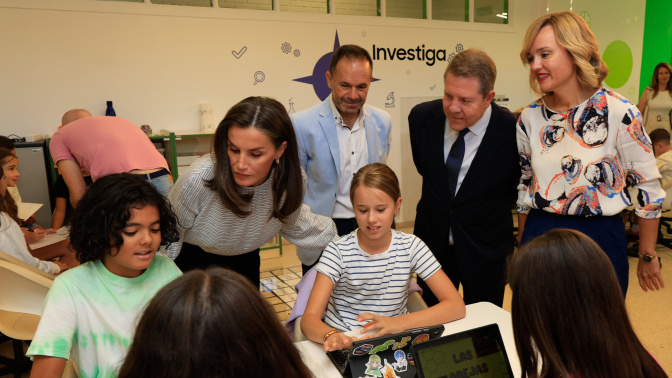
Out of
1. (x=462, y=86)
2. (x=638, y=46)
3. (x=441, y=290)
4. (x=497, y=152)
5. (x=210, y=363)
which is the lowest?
(x=441, y=290)

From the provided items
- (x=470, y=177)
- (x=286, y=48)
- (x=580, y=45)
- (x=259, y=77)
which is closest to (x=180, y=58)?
(x=259, y=77)

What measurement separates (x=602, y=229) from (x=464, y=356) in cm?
85

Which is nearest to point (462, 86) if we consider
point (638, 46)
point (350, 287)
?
point (350, 287)

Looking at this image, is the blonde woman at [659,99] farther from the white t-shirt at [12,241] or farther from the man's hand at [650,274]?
the white t-shirt at [12,241]

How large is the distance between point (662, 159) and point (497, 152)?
3.16 m

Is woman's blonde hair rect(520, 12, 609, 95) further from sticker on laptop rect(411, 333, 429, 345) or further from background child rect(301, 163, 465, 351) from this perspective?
sticker on laptop rect(411, 333, 429, 345)

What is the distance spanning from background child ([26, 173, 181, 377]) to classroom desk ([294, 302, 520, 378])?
1.60 feet

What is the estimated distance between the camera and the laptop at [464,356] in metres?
1.16

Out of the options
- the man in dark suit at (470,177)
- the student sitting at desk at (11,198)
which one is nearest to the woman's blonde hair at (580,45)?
the man in dark suit at (470,177)

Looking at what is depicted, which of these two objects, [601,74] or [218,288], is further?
[601,74]

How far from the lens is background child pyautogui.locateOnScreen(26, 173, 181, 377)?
1.37 m

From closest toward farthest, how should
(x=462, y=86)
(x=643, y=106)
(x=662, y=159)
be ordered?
1. (x=462, y=86)
2. (x=662, y=159)
3. (x=643, y=106)

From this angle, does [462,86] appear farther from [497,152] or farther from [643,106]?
[643,106]

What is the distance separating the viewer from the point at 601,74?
5.73ft
